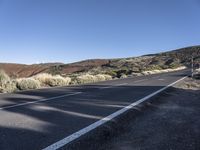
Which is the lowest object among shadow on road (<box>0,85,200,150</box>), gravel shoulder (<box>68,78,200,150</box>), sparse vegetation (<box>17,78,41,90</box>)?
gravel shoulder (<box>68,78,200,150</box>)

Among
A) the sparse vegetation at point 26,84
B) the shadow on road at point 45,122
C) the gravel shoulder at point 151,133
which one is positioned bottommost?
the gravel shoulder at point 151,133

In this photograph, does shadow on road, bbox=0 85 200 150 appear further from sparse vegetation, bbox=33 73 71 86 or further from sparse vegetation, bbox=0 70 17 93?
sparse vegetation, bbox=33 73 71 86

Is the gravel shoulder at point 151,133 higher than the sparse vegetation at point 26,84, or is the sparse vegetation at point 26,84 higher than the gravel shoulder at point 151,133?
the sparse vegetation at point 26,84

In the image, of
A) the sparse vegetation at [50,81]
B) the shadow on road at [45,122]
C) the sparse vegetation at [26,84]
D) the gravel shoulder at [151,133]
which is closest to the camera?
the gravel shoulder at [151,133]

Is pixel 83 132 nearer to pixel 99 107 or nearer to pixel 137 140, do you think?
pixel 137 140

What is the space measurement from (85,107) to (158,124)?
3.33 m

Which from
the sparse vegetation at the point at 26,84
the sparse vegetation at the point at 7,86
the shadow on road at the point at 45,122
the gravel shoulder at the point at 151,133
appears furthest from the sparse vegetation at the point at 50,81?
the gravel shoulder at the point at 151,133

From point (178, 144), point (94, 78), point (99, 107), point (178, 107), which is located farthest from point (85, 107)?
point (94, 78)

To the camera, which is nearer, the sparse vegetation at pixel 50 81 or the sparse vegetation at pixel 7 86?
the sparse vegetation at pixel 7 86

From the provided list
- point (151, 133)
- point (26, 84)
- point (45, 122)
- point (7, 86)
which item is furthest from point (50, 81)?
point (151, 133)

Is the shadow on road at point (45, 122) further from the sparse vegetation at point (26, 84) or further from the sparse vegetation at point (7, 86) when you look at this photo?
the sparse vegetation at point (26, 84)

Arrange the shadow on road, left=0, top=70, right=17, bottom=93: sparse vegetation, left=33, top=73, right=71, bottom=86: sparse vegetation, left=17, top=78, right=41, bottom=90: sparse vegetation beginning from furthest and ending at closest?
left=33, top=73, right=71, bottom=86: sparse vegetation, left=17, top=78, right=41, bottom=90: sparse vegetation, left=0, top=70, right=17, bottom=93: sparse vegetation, the shadow on road

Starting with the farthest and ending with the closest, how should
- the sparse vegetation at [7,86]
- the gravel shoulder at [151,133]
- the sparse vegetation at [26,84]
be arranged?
the sparse vegetation at [26,84] → the sparse vegetation at [7,86] → the gravel shoulder at [151,133]

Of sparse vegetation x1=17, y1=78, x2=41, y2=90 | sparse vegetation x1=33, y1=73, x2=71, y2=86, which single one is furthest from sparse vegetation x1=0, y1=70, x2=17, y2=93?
sparse vegetation x1=33, y1=73, x2=71, y2=86
